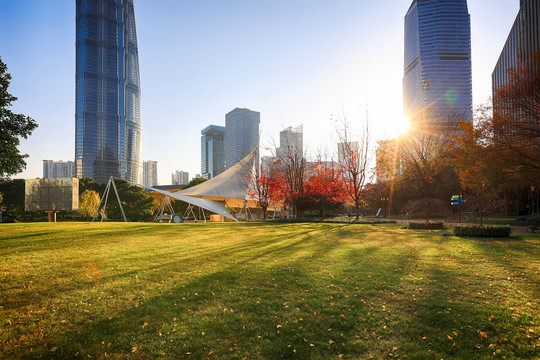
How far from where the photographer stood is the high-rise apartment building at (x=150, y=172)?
162 meters

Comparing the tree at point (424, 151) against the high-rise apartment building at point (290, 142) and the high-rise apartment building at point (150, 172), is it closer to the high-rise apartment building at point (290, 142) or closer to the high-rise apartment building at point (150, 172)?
the high-rise apartment building at point (290, 142)

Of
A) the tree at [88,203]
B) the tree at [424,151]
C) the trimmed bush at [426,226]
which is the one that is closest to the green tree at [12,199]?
the tree at [88,203]

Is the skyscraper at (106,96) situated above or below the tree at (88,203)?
above

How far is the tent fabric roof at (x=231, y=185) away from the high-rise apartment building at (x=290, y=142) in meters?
3.75

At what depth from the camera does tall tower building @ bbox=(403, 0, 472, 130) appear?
7631cm

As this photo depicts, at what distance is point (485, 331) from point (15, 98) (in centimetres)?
1918

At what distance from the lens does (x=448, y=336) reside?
3.43 metres

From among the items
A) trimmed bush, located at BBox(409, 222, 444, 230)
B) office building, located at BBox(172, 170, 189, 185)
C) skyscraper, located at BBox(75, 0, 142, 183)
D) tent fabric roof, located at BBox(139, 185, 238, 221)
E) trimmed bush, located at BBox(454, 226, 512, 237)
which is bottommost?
trimmed bush, located at BBox(409, 222, 444, 230)

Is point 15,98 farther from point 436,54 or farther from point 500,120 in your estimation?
point 436,54

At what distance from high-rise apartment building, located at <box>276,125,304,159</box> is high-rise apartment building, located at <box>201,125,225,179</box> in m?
110

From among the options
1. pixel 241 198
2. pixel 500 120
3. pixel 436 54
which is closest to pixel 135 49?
pixel 436 54

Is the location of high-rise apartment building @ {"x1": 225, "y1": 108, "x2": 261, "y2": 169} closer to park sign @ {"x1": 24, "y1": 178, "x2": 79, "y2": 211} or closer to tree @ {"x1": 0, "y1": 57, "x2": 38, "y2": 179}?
park sign @ {"x1": 24, "y1": 178, "x2": 79, "y2": 211}

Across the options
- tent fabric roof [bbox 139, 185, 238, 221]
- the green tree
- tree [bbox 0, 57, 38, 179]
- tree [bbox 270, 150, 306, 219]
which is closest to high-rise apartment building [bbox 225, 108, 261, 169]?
the green tree

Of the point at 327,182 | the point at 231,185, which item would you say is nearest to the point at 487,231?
the point at 327,182
